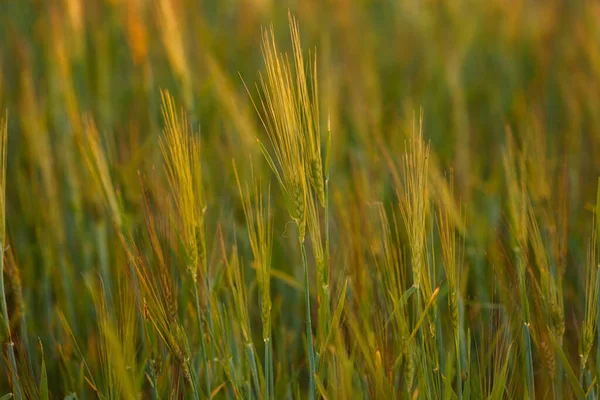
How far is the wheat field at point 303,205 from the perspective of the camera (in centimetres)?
77

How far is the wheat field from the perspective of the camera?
0.77m

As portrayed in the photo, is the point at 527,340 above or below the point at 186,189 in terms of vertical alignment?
below

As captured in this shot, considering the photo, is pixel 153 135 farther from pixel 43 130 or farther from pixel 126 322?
pixel 126 322

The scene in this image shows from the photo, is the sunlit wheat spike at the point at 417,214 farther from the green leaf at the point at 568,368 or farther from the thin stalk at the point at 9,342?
the thin stalk at the point at 9,342

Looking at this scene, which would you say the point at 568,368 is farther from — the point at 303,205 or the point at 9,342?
the point at 9,342

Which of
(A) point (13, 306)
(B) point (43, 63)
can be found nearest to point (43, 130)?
(A) point (13, 306)

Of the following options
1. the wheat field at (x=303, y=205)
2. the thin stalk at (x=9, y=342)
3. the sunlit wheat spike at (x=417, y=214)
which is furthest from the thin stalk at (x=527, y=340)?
the thin stalk at (x=9, y=342)

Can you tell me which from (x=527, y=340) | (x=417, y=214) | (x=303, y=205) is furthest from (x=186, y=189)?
(x=527, y=340)

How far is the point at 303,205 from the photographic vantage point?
73cm

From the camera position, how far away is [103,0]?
200 cm

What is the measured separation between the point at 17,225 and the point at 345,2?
3.64ft

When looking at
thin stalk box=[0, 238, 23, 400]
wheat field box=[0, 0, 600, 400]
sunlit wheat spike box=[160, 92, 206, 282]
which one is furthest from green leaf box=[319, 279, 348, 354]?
thin stalk box=[0, 238, 23, 400]

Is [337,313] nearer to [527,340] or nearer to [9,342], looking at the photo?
[527,340]

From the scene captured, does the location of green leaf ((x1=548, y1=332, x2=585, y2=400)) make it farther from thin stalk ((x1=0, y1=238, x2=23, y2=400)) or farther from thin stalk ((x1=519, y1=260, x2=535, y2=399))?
thin stalk ((x1=0, y1=238, x2=23, y2=400))
